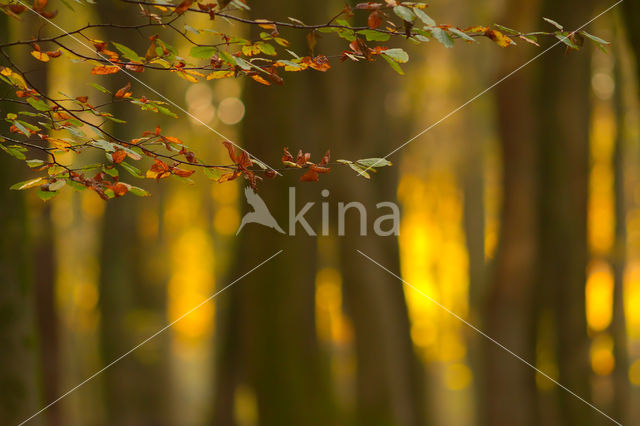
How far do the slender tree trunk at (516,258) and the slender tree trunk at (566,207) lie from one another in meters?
0.17

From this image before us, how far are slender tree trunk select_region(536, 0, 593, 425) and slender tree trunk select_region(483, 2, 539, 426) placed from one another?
0.17 m

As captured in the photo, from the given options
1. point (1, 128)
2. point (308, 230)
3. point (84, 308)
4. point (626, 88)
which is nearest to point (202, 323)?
point (84, 308)

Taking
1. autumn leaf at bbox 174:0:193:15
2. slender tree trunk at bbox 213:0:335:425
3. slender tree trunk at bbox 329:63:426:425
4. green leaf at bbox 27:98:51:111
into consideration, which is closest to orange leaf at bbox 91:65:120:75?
green leaf at bbox 27:98:51:111

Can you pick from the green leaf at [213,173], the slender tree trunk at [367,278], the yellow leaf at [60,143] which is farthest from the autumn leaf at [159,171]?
the slender tree trunk at [367,278]

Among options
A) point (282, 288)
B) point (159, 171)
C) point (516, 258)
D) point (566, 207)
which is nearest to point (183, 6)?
point (159, 171)

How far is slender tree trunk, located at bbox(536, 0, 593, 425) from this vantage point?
5.87 m

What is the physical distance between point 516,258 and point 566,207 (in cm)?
70

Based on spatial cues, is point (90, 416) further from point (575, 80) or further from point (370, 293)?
point (575, 80)

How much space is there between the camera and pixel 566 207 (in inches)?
234

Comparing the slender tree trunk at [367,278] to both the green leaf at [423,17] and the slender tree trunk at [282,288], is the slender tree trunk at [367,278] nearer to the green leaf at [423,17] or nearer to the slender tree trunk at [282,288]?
the slender tree trunk at [282,288]

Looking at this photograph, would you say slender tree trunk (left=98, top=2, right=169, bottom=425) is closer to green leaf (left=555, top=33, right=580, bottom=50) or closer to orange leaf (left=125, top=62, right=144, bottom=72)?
orange leaf (left=125, top=62, right=144, bottom=72)

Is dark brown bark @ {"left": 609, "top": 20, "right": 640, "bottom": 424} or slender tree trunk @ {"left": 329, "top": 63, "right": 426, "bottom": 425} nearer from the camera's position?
slender tree trunk @ {"left": 329, "top": 63, "right": 426, "bottom": 425}

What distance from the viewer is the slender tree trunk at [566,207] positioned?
5867 millimetres

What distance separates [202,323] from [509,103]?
779 inches
